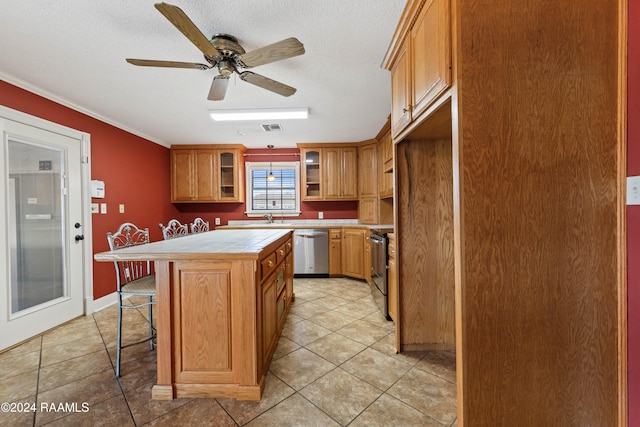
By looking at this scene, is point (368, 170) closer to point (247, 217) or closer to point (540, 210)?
point (247, 217)

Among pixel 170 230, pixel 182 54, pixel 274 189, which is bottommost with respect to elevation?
pixel 170 230

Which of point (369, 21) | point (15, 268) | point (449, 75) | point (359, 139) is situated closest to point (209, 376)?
point (449, 75)

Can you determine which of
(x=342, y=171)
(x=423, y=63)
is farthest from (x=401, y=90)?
(x=342, y=171)

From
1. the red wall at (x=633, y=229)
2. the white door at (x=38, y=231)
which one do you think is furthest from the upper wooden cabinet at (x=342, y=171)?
the red wall at (x=633, y=229)

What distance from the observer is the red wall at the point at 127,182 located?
2676mm

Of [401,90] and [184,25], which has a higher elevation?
[184,25]

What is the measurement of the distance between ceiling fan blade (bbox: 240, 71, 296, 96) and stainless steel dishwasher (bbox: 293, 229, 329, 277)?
8.54ft

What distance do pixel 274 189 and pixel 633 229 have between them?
14.9 ft

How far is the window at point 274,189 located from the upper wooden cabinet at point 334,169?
1.37ft

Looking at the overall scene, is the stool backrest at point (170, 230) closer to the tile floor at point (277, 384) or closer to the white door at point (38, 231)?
the white door at point (38, 231)

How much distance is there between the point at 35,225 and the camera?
248 cm

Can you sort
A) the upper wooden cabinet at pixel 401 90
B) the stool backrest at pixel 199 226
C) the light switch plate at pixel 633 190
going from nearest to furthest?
the light switch plate at pixel 633 190
the upper wooden cabinet at pixel 401 90
the stool backrest at pixel 199 226

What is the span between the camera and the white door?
7.30 feet

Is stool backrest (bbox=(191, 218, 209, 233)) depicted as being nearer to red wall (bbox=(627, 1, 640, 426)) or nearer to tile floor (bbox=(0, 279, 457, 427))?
tile floor (bbox=(0, 279, 457, 427))
